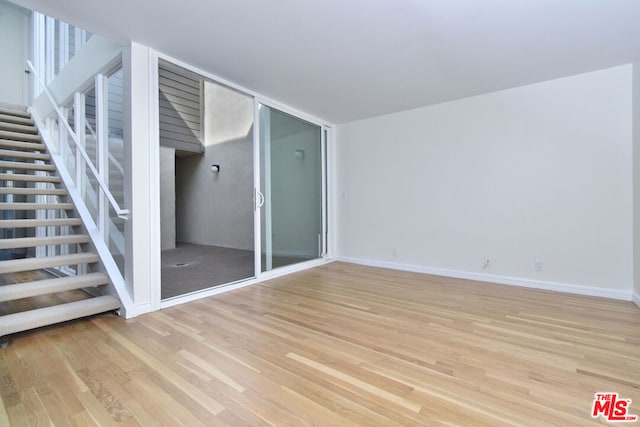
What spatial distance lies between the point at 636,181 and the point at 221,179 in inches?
263

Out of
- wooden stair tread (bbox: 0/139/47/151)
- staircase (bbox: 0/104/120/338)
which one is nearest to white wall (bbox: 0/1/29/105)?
staircase (bbox: 0/104/120/338)

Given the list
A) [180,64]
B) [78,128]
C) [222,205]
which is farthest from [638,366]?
[222,205]

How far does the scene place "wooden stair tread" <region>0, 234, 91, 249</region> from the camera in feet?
8.39

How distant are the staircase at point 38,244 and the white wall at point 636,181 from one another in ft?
16.3

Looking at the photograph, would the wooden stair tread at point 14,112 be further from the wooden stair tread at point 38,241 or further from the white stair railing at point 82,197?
the wooden stair tread at point 38,241

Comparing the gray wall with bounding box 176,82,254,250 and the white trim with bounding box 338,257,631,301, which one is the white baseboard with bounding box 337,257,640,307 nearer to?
the white trim with bounding box 338,257,631,301

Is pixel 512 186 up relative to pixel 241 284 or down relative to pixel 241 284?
up

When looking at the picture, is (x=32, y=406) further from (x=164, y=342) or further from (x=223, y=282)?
(x=223, y=282)

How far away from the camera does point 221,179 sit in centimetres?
657

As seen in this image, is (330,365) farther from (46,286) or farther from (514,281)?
(514,281)

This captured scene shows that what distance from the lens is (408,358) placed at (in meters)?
1.78

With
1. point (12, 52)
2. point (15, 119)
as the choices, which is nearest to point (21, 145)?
point (15, 119)

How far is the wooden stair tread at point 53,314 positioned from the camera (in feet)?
6.64

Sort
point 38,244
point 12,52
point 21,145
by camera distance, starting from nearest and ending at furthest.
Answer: point 38,244 → point 21,145 → point 12,52
